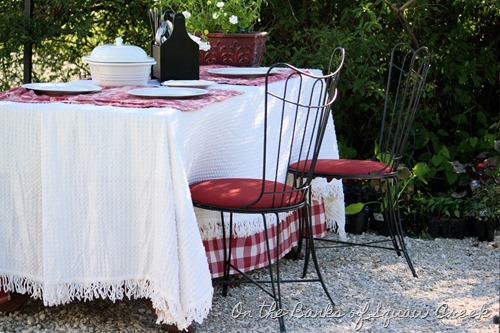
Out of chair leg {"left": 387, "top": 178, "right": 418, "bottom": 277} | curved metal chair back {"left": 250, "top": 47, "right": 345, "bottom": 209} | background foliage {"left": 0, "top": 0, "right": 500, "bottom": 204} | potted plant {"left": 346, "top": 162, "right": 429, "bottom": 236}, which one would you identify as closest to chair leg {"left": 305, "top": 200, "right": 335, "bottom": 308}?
curved metal chair back {"left": 250, "top": 47, "right": 345, "bottom": 209}

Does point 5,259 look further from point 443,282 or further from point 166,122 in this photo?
point 443,282

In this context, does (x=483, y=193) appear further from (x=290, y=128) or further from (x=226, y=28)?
(x=226, y=28)

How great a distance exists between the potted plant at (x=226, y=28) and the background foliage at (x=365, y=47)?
0.75m

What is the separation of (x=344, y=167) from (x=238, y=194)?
2.47 ft

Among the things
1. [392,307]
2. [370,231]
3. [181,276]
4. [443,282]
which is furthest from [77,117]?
[370,231]

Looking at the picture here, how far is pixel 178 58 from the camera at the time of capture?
3.57 meters

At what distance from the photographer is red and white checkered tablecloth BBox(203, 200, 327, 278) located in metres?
3.46

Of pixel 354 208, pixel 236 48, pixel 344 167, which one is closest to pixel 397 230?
pixel 344 167

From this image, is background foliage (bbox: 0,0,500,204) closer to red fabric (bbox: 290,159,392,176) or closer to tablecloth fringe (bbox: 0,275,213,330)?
red fabric (bbox: 290,159,392,176)

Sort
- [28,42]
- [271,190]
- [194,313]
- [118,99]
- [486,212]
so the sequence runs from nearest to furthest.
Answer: [194,313], [118,99], [271,190], [486,212], [28,42]

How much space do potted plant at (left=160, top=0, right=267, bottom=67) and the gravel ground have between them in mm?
956

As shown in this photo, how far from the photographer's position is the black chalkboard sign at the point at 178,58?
3.53 meters

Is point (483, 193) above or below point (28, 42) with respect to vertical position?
below

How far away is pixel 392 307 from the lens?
3.36 m
